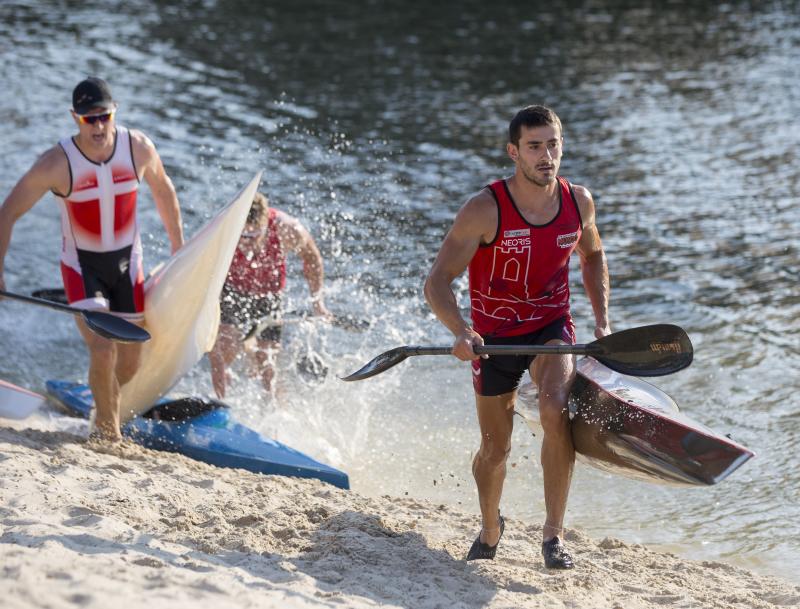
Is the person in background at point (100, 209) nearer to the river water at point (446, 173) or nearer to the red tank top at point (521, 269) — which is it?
the river water at point (446, 173)

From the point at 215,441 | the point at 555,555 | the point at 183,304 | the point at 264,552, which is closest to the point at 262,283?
the point at 183,304

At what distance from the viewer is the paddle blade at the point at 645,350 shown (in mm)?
5152

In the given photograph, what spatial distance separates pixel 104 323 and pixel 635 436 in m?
3.00

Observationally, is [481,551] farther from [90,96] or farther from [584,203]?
[90,96]

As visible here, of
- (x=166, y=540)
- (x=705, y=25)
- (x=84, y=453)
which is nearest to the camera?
(x=166, y=540)

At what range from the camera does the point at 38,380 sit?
9.16m

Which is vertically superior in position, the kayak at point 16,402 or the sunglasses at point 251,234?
the sunglasses at point 251,234

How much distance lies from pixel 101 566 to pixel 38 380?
16.2 feet

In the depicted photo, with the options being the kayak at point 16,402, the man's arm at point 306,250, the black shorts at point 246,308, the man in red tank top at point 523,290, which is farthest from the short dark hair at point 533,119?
the kayak at point 16,402

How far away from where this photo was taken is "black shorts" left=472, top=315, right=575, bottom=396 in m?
5.30

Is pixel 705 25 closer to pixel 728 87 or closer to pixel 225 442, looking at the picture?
pixel 728 87

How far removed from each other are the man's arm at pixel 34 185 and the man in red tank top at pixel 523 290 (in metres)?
2.50

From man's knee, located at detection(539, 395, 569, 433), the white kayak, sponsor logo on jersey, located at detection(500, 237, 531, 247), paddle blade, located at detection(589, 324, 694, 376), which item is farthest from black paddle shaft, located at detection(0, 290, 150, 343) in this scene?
paddle blade, located at detection(589, 324, 694, 376)

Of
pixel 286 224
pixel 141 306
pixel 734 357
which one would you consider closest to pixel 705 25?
pixel 734 357
